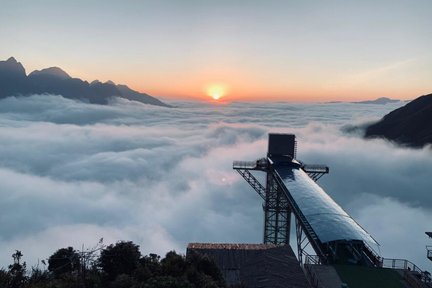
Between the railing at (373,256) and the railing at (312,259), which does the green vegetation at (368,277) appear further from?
the railing at (312,259)

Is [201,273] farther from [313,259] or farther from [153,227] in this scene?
[153,227]

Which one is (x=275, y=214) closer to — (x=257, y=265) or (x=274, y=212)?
(x=274, y=212)

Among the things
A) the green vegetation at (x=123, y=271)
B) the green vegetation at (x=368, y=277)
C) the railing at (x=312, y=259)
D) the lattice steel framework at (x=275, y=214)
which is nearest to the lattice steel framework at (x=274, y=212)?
the lattice steel framework at (x=275, y=214)

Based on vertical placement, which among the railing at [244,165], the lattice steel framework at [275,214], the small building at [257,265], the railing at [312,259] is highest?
the railing at [244,165]

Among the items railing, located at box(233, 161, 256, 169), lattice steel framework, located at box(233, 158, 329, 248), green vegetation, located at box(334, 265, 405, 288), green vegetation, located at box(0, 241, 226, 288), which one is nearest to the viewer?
green vegetation, located at box(0, 241, 226, 288)

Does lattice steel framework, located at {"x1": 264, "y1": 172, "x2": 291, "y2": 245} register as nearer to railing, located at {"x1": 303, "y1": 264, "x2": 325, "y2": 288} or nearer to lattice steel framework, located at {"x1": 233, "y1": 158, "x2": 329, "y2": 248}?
lattice steel framework, located at {"x1": 233, "y1": 158, "x2": 329, "y2": 248}

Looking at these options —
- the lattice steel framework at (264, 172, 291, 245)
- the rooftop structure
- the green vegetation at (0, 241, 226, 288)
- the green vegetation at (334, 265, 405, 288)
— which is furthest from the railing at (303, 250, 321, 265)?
the lattice steel framework at (264, 172, 291, 245)

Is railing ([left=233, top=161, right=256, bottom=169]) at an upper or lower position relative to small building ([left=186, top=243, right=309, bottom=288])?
upper
